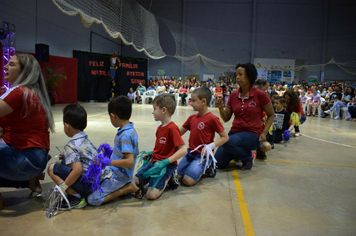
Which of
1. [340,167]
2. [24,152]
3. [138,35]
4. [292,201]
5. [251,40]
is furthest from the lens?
[251,40]

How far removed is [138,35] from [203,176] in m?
9.76

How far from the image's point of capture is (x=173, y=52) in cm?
2103

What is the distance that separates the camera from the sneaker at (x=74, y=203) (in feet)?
7.44

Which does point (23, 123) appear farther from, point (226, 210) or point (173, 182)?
point (226, 210)

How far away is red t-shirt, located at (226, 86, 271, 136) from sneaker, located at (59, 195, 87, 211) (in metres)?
2.04

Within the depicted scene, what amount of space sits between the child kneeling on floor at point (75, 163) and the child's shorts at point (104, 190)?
0.05 metres

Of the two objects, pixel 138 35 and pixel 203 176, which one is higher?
pixel 138 35

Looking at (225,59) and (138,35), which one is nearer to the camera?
(138,35)

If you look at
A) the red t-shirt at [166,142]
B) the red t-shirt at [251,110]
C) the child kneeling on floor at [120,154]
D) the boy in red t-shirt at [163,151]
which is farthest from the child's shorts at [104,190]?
the red t-shirt at [251,110]

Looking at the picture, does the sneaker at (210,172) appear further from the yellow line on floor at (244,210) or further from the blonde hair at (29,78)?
the blonde hair at (29,78)

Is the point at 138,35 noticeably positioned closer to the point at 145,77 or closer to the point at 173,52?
the point at 145,77

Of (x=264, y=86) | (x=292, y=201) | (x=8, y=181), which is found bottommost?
(x=292, y=201)

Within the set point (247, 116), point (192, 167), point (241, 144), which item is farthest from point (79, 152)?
point (247, 116)

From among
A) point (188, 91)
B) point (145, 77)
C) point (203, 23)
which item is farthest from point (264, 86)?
point (203, 23)
